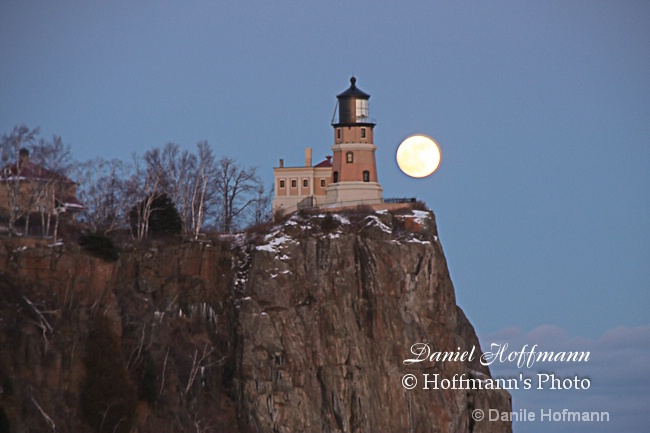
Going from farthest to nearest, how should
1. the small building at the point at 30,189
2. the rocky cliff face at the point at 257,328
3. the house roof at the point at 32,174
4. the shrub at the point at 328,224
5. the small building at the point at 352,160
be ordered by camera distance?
the small building at the point at 352,160, the shrub at the point at 328,224, the house roof at the point at 32,174, the small building at the point at 30,189, the rocky cliff face at the point at 257,328

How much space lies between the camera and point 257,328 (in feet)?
447

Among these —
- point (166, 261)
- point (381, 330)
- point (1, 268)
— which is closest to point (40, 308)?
point (1, 268)

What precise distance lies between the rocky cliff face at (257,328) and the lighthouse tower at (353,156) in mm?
6570

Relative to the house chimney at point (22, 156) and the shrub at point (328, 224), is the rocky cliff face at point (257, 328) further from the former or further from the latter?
the house chimney at point (22, 156)

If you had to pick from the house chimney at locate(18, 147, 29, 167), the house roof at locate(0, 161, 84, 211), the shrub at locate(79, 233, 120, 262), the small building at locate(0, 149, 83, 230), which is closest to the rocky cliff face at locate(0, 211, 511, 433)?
the shrub at locate(79, 233, 120, 262)

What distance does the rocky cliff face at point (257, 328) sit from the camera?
5020 inches

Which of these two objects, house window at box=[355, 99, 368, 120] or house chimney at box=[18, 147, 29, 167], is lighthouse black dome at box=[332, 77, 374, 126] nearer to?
house window at box=[355, 99, 368, 120]

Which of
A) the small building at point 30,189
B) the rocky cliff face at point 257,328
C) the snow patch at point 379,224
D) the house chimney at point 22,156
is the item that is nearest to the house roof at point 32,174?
the small building at point 30,189

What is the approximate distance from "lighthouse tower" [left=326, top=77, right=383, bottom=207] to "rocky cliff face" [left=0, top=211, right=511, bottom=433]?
21.6 feet

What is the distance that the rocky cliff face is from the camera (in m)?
128

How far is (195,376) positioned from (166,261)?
29.0 ft

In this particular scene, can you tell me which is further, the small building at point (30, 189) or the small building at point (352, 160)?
the small building at point (352, 160)

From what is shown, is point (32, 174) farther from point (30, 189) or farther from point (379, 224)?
point (379, 224)

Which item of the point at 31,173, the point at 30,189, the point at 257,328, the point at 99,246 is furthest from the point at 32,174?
the point at 257,328
